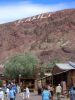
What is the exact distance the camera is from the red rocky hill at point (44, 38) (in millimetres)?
137200

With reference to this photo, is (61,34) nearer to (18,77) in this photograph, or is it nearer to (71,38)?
(71,38)

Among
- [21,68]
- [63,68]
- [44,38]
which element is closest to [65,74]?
[63,68]

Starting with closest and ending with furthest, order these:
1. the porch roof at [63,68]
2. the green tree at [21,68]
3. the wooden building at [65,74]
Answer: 1. the wooden building at [65,74]
2. the porch roof at [63,68]
3. the green tree at [21,68]

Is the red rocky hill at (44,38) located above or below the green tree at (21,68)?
above

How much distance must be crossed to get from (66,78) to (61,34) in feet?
367

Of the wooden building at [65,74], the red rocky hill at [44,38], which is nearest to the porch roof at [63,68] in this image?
the wooden building at [65,74]

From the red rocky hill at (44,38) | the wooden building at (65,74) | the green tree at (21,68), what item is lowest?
the wooden building at (65,74)

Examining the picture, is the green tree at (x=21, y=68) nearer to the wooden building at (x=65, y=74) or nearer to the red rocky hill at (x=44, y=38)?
the wooden building at (x=65, y=74)

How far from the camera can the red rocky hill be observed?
137200mm

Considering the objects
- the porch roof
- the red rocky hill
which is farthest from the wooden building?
the red rocky hill

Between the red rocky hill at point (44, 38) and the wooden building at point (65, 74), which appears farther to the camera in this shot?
the red rocky hill at point (44, 38)

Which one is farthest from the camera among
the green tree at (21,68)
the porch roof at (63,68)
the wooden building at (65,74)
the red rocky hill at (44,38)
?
the red rocky hill at (44,38)

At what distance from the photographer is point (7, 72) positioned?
271 feet

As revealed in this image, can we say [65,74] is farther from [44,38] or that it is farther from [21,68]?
[44,38]
